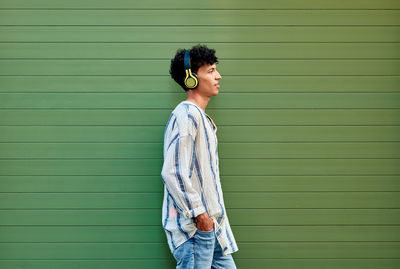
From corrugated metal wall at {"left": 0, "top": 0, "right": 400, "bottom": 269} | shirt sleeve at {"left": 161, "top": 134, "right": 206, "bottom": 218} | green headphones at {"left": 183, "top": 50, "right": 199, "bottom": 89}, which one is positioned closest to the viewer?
shirt sleeve at {"left": 161, "top": 134, "right": 206, "bottom": 218}

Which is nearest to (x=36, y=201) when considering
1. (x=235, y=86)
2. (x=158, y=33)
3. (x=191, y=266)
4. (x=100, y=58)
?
(x=100, y=58)

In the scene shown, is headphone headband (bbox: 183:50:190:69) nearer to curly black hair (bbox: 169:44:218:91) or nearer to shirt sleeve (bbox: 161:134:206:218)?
curly black hair (bbox: 169:44:218:91)

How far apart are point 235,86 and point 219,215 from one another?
116 cm

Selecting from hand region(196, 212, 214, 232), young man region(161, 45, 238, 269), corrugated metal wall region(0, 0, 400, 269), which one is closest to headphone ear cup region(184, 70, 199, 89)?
young man region(161, 45, 238, 269)

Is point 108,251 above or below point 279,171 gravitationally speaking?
below

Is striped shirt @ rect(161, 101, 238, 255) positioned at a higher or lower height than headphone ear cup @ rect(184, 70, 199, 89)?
lower

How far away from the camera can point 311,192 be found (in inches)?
121

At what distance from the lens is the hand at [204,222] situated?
2.28 m

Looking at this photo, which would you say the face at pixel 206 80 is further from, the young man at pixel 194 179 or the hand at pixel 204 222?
the hand at pixel 204 222

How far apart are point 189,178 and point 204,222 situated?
290 mm

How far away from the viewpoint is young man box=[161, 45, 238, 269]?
89.7 inches

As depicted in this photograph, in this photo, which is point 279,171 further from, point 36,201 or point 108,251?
point 36,201

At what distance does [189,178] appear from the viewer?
229 cm

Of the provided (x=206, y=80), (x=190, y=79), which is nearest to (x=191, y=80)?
(x=190, y=79)
